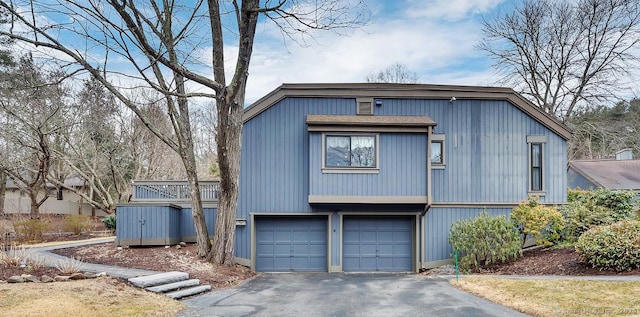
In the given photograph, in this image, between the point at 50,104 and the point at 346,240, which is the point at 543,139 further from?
the point at 50,104

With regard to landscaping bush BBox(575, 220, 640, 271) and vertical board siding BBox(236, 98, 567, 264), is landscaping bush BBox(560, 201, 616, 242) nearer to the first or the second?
vertical board siding BBox(236, 98, 567, 264)

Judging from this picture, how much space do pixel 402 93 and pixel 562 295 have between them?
26.5 feet

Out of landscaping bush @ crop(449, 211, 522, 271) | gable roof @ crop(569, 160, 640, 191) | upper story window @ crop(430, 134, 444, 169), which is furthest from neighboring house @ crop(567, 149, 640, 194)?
upper story window @ crop(430, 134, 444, 169)

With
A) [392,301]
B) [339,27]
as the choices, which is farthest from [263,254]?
[339,27]

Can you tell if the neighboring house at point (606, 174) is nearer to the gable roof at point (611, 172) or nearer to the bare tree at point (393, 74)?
the gable roof at point (611, 172)

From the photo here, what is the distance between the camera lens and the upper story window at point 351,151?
13820 mm

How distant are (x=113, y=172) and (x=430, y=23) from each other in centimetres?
1770

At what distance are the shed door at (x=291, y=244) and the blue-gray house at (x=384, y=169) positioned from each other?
3cm

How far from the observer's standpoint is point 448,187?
14.6 metres

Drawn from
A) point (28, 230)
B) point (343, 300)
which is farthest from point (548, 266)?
point (28, 230)

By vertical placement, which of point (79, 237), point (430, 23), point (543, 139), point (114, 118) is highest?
point (430, 23)

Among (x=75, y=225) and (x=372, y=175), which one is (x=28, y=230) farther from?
(x=372, y=175)

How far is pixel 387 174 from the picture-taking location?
1382 cm

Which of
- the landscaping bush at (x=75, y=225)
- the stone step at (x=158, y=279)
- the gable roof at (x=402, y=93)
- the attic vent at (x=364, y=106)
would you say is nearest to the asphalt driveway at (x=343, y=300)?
the stone step at (x=158, y=279)
